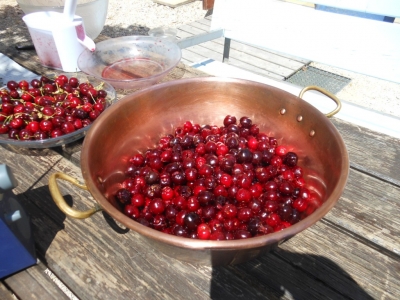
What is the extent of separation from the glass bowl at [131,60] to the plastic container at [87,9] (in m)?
0.33

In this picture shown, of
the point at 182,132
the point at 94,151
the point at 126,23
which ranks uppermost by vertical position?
the point at 94,151

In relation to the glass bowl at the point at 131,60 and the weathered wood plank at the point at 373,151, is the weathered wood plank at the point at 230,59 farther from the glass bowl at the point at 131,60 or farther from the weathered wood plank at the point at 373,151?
the weathered wood plank at the point at 373,151

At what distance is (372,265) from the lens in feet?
2.60

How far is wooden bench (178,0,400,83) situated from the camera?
1757mm

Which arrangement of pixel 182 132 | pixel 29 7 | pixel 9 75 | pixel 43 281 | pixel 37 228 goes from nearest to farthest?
pixel 43 281, pixel 37 228, pixel 182 132, pixel 9 75, pixel 29 7

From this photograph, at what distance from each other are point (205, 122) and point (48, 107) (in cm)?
55

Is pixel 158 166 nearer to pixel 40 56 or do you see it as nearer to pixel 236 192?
pixel 236 192

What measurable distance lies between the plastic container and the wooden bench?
0.51 metres

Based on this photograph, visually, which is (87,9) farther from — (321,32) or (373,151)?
(373,151)

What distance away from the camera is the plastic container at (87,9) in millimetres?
1778

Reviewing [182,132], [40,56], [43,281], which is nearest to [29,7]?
[40,56]

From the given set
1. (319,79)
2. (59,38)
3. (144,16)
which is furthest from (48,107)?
(144,16)

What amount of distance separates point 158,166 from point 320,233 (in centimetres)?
49

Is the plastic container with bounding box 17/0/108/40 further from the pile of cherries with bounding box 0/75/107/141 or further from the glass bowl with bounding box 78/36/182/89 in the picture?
the pile of cherries with bounding box 0/75/107/141
